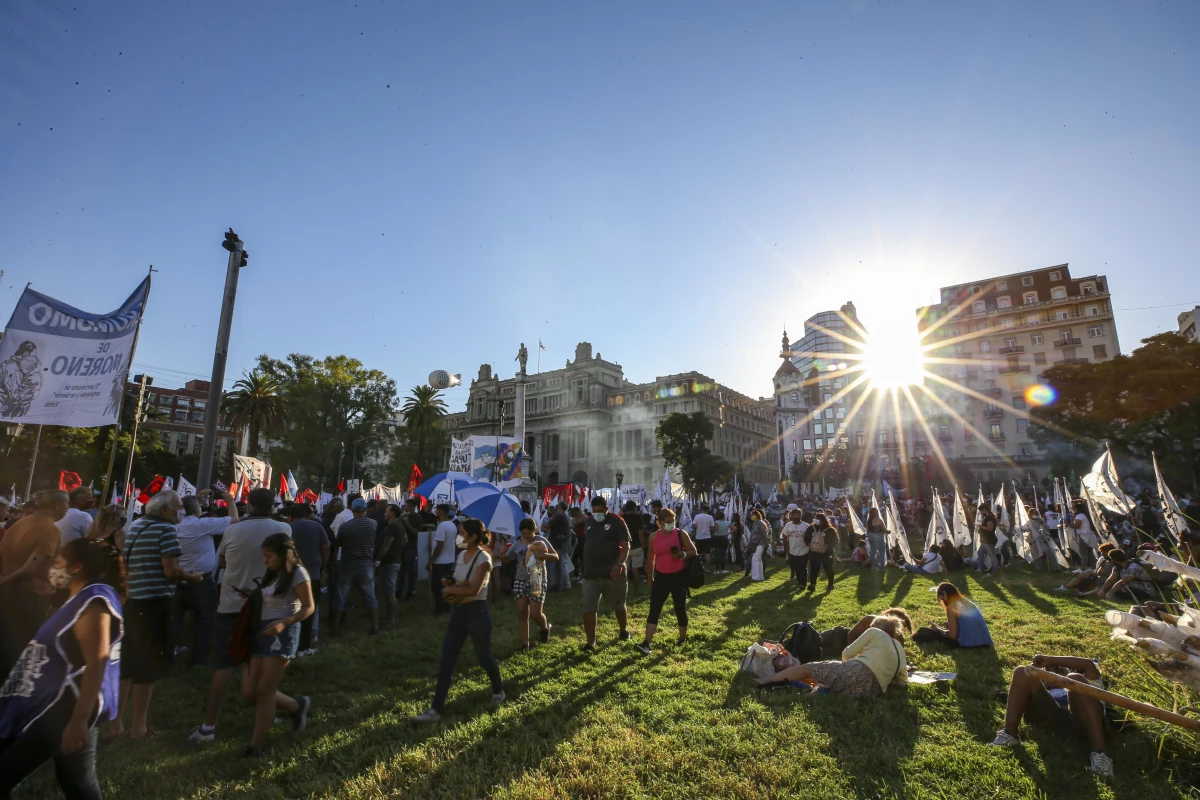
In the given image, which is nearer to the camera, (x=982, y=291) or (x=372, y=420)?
(x=372, y=420)

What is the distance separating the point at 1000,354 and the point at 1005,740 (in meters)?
81.0

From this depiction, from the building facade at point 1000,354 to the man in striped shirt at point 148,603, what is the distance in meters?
75.1

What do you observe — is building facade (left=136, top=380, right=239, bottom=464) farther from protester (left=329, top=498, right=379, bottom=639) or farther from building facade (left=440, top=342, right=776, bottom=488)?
protester (left=329, top=498, right=379, bottom=639)

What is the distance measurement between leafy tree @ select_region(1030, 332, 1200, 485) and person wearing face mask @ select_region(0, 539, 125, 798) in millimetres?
49548

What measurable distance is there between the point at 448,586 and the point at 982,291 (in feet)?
288

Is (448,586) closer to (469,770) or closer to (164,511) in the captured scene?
(469,770)

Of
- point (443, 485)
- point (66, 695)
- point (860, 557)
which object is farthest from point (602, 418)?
point (66, 695)

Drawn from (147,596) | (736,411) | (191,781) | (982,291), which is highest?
(982,291)

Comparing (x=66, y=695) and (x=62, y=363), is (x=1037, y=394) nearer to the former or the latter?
(x=62, y=363)

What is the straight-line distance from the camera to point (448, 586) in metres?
5.93

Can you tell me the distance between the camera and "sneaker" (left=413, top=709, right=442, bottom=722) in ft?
18.7

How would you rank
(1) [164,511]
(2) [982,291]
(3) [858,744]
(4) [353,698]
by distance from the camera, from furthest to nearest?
(2) [982,291], (4) [353,698], (1) [164,511], (3) [858,744]

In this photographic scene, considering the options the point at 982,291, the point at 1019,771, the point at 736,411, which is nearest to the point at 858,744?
the point at 1019,771

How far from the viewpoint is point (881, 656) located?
6.62m
